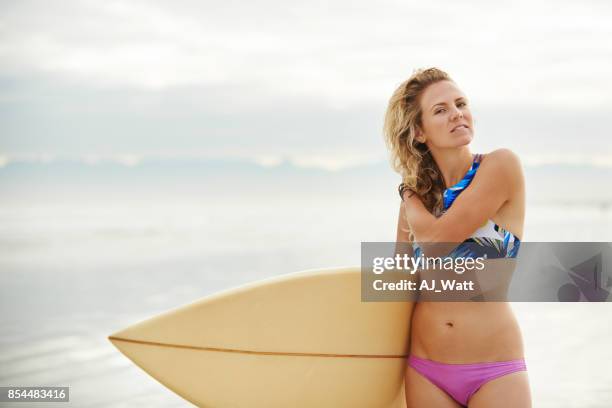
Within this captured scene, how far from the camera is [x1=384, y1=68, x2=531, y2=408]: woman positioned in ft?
4.91

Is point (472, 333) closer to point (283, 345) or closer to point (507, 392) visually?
point (507, 392)

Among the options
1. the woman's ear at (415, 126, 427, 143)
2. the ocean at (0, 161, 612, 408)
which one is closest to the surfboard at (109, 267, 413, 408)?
the woman's ear at (415, 126, 427, 143)

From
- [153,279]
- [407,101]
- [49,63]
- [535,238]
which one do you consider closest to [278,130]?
[49,63]

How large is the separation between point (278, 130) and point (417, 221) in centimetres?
1389

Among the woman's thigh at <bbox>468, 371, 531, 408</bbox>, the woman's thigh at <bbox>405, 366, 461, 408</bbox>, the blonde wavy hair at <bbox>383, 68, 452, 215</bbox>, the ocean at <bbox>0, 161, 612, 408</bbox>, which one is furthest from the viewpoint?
the ocean at <bbox>0, 161, 612, 408</bbox>

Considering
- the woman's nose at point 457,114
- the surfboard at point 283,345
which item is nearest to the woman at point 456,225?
the woman's nose at point 457,114

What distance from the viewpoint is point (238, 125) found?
51.0ft

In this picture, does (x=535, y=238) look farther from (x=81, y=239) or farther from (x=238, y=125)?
(x=238, y=125)

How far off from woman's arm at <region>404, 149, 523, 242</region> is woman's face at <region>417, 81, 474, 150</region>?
10 centimetres

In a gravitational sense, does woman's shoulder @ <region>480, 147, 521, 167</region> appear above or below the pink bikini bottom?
above

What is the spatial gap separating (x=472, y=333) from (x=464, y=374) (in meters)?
0.10

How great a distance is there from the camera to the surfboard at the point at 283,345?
1722mm

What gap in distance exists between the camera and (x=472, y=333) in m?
1.52

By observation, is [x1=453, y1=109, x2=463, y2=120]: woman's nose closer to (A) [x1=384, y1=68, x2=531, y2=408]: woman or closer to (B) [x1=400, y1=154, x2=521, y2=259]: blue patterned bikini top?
(A) [x1=384, y1=68, x2=531, y2=408]: woman
